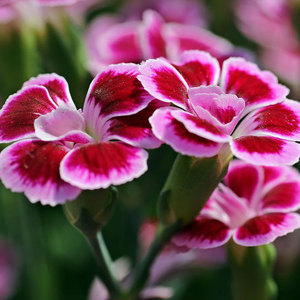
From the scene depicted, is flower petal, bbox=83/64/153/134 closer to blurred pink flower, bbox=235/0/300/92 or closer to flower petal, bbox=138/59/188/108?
flower petal, bbox=138/59/188/108

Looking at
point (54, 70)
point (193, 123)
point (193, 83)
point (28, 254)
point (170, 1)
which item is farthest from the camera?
point (170, 1)

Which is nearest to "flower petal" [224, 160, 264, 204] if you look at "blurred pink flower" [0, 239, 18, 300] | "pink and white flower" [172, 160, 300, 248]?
"pink and white flower" [172, 160, 300, 248]

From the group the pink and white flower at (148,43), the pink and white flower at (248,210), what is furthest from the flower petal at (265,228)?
the pink and white flower at (148,43)

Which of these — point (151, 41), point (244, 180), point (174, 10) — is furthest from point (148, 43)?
point (174, 10)

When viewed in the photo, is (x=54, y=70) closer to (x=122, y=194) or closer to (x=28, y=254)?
(x=122, y=194)

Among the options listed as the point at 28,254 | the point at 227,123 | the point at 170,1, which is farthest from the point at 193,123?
the point at 170,1

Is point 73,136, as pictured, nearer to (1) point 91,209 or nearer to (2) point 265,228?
(1) point 91,209
